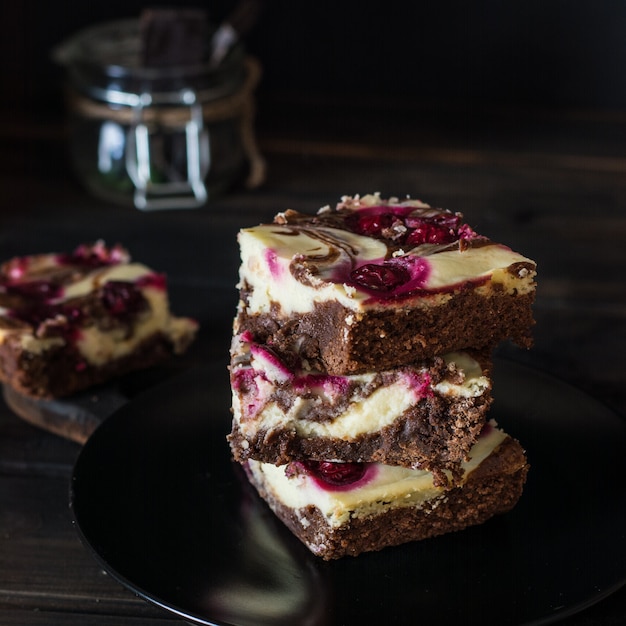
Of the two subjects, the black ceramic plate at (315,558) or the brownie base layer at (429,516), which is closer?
the black ceramic plate at (315,558)

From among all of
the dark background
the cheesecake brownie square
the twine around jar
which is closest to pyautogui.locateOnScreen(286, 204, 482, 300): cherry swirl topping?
the cheesecake brownie square

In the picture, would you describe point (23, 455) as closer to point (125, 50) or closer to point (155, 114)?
point (155, 114)

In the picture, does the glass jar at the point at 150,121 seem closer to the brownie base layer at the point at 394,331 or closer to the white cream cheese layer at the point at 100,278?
the white cream cheese layer at the point at 100,278

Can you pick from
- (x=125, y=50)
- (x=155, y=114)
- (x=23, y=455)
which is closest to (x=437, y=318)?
(x=23, y=455)

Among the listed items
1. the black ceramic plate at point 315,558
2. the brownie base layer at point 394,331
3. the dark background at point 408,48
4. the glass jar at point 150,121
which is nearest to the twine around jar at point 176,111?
the glass jar at point 150,121

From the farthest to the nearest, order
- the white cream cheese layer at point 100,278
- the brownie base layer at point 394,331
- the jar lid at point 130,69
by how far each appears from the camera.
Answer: the jar lid at point 130,69
the white cream cheese layer at point 100,278
the brownie base layer at point 394,331

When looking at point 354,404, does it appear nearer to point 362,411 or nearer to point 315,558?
point 362,411

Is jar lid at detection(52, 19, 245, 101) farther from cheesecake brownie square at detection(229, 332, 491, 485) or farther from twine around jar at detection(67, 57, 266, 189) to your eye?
cheesecake brownie square at detection(229, 332, 491, 485)
